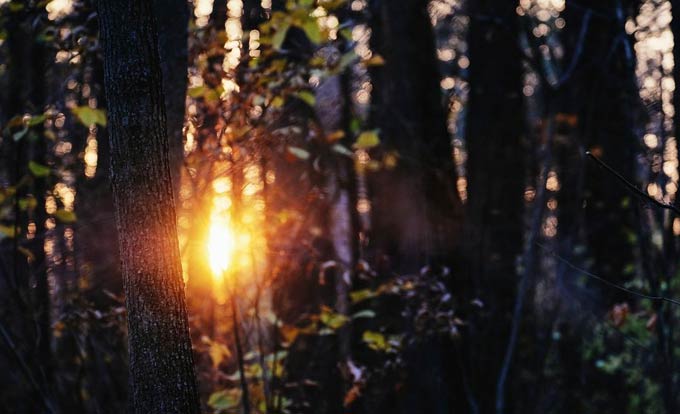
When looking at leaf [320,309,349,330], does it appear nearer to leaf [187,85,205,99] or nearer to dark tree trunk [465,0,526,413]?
leaf [187,85,205,99]

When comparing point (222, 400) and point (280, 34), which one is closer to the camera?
point (280, 34)

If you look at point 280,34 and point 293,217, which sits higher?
point 280,34

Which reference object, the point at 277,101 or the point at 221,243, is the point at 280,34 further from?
the point at 221,243

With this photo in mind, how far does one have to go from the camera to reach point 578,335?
8734 millimetres

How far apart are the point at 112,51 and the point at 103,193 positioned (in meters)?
4.25

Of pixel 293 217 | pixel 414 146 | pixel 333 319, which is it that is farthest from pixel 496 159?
pixel 333 319

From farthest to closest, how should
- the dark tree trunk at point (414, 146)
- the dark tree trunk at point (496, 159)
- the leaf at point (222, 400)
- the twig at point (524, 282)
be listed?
the dark tree trunk at point (496, 159)
the dark tree trunk at point (414, 146)
the twig at point (524, 282)
the leaf at point (222, 400)

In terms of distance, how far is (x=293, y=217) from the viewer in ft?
20.1

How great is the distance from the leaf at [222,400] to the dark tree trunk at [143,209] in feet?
7.00

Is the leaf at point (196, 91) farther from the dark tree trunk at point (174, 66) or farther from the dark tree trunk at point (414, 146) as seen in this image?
the dark tree trunk at point (414, 146)

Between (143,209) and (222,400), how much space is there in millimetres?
2653

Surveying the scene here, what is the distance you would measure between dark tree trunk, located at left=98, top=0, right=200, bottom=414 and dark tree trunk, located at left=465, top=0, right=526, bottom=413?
5585mm

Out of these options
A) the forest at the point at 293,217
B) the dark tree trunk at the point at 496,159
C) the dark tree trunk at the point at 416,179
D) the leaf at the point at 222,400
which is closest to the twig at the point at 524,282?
the forest at the point at 293,217

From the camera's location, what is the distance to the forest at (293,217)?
9.32 feet
